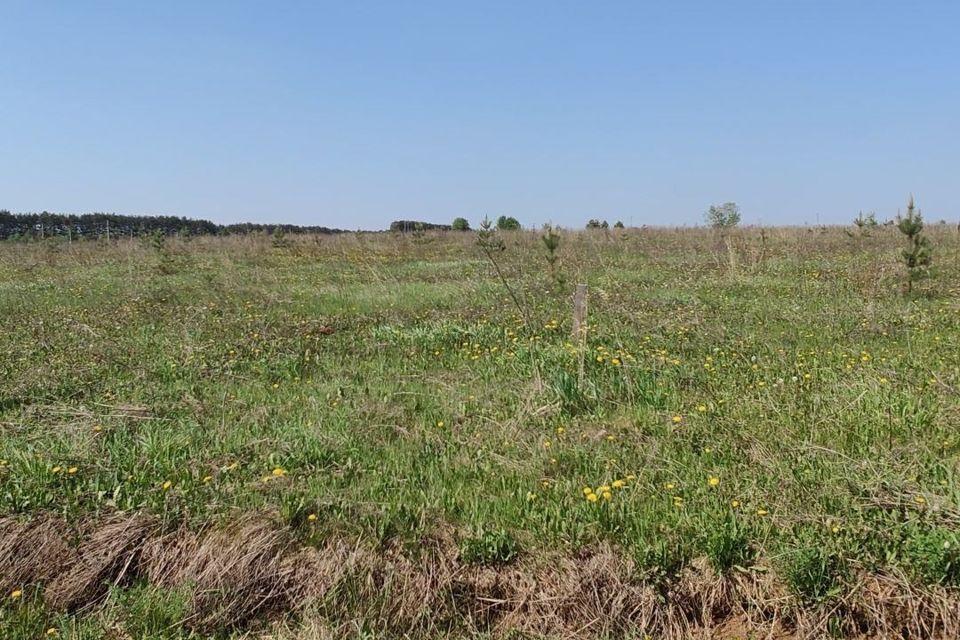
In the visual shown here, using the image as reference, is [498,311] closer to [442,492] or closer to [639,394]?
[639,394]

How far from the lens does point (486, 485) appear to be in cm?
328

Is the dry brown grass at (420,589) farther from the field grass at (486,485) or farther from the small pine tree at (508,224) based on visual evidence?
the small pine tree at (508,224)

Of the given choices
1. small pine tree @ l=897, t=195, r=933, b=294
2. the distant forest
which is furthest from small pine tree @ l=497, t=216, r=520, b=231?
small pine tree @ l=897, t=195, r=933, b=294

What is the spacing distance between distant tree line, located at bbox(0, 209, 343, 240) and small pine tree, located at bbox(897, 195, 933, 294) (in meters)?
25.3

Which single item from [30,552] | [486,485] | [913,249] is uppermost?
[913,249]

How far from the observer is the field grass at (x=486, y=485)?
2.51 metres

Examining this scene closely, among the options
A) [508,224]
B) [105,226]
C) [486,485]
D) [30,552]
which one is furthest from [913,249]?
[105,226]

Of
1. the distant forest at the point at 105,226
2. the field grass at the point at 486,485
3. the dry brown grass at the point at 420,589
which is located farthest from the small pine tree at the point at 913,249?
the distant forest at the point at 105,226

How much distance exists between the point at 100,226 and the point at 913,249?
40118mm

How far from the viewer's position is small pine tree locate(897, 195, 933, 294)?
9680 millimetres

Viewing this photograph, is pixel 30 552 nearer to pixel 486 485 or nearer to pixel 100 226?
pixel 486 485

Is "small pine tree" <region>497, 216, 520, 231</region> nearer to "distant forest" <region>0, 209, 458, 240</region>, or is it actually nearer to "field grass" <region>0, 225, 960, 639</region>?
"distant forest" <region>0, 209, 458, 240</region>

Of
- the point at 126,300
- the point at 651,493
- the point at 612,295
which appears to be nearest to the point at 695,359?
the point at 651,493

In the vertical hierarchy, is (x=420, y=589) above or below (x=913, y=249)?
below
